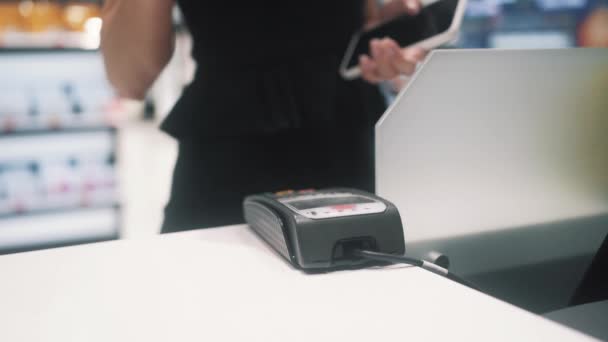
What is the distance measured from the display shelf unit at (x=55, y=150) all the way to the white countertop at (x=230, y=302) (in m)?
1.60

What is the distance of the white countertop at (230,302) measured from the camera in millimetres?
319

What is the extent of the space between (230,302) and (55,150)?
185 cm

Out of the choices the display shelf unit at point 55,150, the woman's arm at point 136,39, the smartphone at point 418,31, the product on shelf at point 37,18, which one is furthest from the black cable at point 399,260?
the product on shelf at point 37,18

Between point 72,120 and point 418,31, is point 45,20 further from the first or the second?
point 418,31

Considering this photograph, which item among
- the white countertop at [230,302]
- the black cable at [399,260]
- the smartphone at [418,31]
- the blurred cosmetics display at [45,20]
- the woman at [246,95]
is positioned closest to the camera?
the white countertop at [230,302]

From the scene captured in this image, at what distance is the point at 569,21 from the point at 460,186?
7.36 ft

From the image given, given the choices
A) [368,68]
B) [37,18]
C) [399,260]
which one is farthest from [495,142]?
[37,18]

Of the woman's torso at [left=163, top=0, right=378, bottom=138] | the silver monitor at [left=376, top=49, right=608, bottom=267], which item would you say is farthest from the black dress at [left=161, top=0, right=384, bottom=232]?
the silver monitor at [left=376, top=49, right=608, bottom=267]

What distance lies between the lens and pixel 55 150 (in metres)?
1.96

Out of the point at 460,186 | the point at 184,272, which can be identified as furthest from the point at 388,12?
the point at 184,272

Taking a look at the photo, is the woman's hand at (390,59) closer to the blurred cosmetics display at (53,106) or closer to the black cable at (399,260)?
the black cable at (399,260)

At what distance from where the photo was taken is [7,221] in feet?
6.19

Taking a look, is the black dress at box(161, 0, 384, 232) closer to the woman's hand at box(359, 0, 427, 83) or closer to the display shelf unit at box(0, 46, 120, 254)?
the woman's hand at box(359, 0, 427, 83)

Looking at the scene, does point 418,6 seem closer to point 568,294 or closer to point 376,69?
point 376,69
